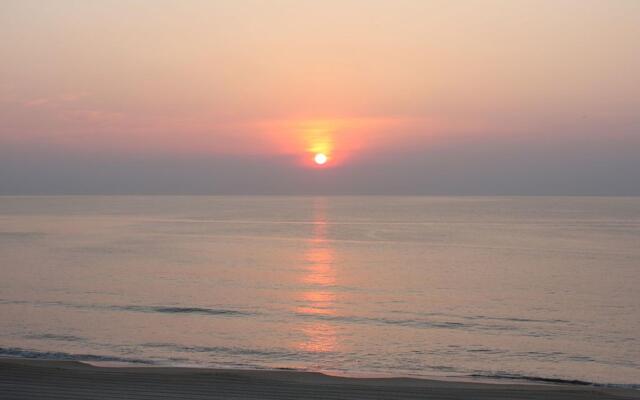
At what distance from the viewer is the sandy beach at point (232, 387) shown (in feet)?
38.1

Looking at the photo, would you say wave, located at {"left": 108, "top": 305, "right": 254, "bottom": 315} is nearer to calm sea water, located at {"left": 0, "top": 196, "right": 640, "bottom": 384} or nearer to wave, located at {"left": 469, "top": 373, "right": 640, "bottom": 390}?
calm sea water, located at {"left": 0, "top": 196, "right": 640, "bottom": 384}

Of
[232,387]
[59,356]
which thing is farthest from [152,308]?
[232,387]

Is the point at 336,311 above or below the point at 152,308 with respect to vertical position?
above

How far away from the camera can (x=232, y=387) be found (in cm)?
1214

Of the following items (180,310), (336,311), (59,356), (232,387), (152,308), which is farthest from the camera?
(152,308)

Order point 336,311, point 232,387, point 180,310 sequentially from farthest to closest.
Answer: point 336,311 < point 180,310 < point 232,387

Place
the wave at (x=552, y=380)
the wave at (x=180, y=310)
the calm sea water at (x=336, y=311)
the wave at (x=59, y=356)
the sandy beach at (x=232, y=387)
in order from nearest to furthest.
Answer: the sandy beach at (x=232, y=387), the wave at (x=552, y=380), the wave at (x=59, y=356), the calm sea water at (x=336, y=311), the wave at (x=180, y=310)

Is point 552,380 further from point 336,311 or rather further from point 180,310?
point 180,310

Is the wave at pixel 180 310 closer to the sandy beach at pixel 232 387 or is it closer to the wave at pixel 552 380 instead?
the sandy beach at pixel 232 387

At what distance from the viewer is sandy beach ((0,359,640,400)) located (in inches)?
457

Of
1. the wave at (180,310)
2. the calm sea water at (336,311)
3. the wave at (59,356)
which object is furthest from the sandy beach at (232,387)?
the wave at (180,310)

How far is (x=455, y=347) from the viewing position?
18.7 metres

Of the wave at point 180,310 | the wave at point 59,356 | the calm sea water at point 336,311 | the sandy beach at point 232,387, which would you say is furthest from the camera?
the wave at point 180,310

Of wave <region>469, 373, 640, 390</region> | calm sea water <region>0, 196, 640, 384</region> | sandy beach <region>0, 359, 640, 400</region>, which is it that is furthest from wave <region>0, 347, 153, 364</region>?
wave <region>469, 373, 640, 390</region>
